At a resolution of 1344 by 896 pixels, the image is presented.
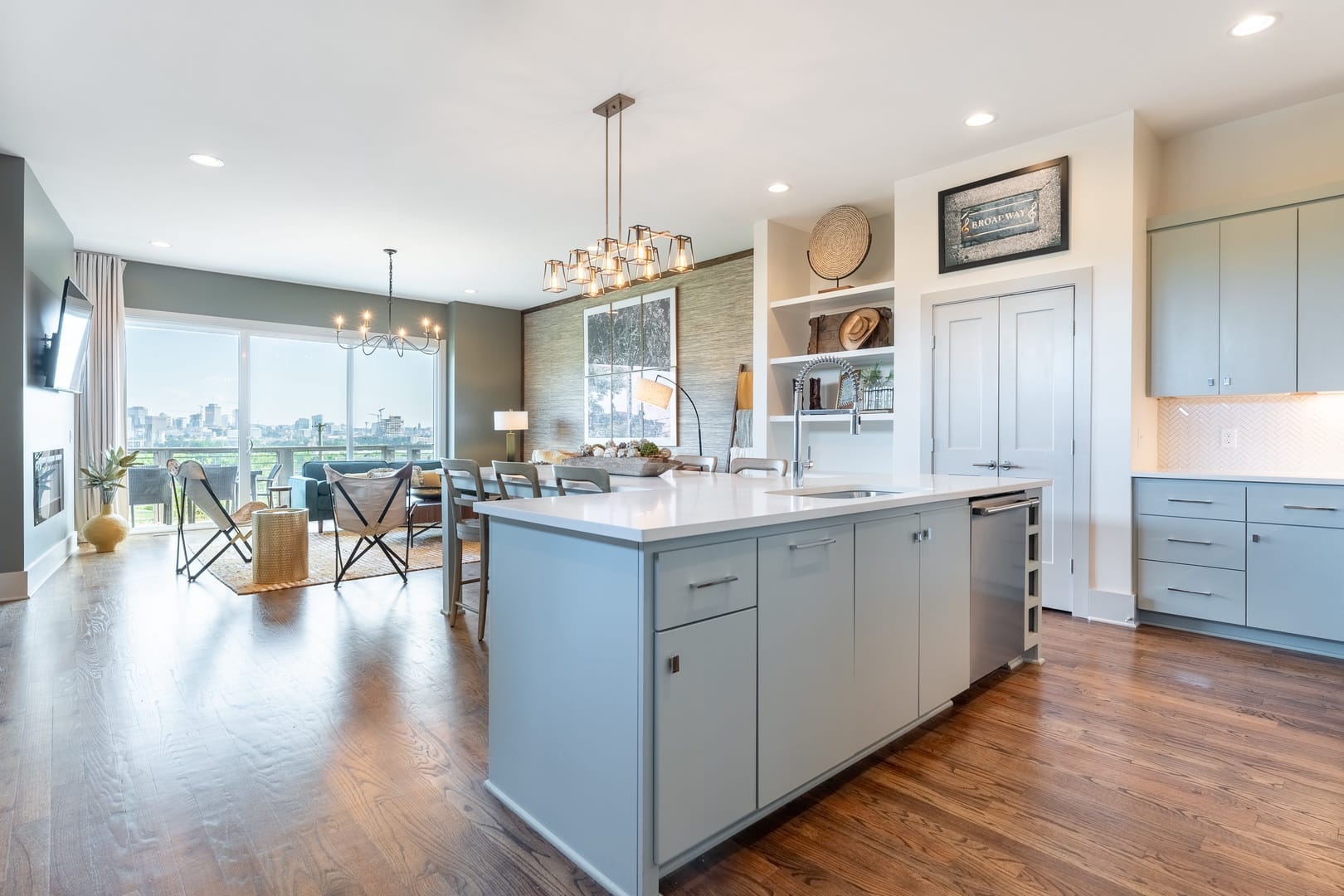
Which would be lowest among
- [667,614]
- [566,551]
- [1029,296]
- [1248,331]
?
[667,614]

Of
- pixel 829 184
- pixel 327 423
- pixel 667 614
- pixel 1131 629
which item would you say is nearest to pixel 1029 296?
pixel 829 184

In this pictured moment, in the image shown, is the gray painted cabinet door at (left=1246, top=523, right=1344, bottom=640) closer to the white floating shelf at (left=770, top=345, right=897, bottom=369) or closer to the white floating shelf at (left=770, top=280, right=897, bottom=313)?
the white floating shelf at (left=770, top=345, right=897, bottom=369)

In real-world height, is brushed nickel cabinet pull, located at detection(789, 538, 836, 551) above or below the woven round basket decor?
below

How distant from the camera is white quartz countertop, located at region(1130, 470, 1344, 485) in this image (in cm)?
307

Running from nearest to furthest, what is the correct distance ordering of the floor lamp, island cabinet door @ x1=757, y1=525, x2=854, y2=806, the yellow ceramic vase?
island cabinet door @ x1=757, y1=525, x2=854, y2=806 → the yellow ceramic vase → the floor lamp

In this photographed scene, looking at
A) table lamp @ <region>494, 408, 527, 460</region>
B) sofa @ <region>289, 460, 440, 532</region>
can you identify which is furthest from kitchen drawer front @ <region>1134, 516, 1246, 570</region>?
table lamp @ <region>494, 408, 527, 460</region>

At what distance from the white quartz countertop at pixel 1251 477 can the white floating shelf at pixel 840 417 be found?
5.03ft

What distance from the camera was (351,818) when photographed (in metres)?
1.78

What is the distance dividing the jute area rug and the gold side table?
0.06 metres

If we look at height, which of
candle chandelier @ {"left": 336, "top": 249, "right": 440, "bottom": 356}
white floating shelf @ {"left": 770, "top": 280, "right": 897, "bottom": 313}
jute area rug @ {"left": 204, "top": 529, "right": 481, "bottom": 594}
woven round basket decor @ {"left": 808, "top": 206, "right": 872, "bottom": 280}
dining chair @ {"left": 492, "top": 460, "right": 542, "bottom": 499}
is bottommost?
jute area rug @ {"left": 204, "top": 529, "right": 481, "bottom": 594}

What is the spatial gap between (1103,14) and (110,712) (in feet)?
15.5

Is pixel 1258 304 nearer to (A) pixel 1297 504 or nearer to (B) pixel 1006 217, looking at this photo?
(A) pixel 1297 504

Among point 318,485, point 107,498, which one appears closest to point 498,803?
point 318,485

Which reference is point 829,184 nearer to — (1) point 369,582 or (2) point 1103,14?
(2) point 1103,14
